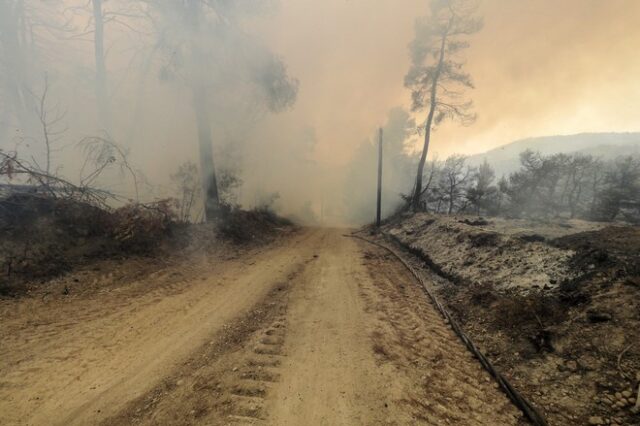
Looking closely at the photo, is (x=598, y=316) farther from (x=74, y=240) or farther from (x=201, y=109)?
(x=201, y=109)

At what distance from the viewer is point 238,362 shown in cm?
404

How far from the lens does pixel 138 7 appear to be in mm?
12766

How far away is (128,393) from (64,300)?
3.80 m

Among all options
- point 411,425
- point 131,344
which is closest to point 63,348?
point 131,344

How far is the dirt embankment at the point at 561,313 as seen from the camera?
11.0 ft

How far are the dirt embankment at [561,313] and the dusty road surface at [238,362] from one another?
0.64 m

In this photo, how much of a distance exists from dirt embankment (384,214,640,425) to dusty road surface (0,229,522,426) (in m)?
0.64

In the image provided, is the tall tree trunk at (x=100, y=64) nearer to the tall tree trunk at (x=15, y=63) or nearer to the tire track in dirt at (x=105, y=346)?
the tall tree trunk at (x=15, y=63)

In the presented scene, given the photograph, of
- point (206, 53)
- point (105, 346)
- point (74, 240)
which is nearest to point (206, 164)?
point (206, 53)

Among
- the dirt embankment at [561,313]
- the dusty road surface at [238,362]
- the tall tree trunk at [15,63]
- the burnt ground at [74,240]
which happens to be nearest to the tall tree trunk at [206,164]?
the burnt ground at [74,240]

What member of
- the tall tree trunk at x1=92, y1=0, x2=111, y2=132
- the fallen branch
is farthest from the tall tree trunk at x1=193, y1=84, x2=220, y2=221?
the fallen branch

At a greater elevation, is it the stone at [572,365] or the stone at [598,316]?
the stone at [598,316]

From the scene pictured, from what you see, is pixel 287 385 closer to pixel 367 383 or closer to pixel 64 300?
A: pixel 367 383

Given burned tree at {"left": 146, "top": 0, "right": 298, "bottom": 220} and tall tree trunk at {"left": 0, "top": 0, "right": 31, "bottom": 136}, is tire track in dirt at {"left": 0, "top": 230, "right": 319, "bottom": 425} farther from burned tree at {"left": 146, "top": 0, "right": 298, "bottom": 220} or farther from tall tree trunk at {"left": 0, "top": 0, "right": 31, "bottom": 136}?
tall tree trunk at {"left": 0, "top": 0, "right": 31, "bottom": 136}
